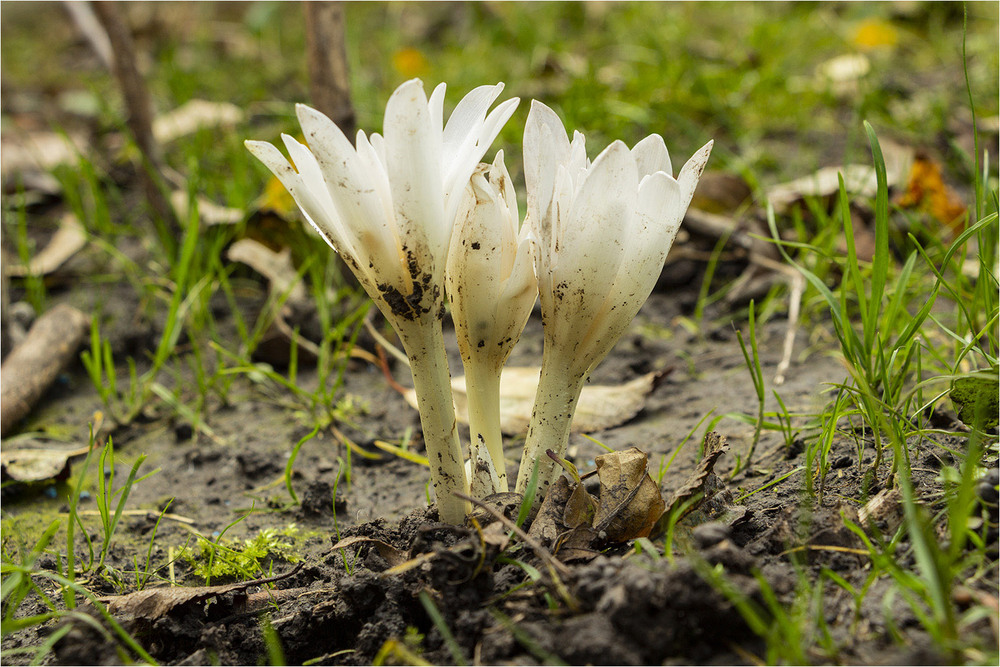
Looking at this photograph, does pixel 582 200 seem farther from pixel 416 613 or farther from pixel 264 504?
pixel 264 504

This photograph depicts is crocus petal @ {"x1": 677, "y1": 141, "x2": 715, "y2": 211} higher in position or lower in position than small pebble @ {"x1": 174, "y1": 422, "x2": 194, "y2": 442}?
higher

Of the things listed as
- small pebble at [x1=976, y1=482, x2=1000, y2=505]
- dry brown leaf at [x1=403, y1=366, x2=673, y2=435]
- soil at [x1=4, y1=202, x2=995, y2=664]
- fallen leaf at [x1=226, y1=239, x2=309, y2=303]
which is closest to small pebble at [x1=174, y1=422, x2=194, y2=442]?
soil at [x1=4, y1=202, x2=995, y2=664]

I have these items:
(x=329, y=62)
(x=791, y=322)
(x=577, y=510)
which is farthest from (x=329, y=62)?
(x=577, y=510)

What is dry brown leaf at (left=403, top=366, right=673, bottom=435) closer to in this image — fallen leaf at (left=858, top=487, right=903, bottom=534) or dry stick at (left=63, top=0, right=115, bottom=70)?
fallen leaf at (left=858, top=487, right=903, bottom=534)

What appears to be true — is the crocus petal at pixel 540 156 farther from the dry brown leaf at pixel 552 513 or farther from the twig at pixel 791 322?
the twig at pixel 791 322

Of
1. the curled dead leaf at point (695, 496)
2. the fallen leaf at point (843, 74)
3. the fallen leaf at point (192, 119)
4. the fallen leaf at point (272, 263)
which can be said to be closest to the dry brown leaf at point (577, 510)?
the curled dead leaf at point (695, 496)

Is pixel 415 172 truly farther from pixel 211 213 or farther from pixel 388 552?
pixel 211 213

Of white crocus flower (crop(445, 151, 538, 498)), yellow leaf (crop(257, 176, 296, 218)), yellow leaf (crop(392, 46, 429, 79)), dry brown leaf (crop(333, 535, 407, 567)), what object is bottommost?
dry brown leaf (crop(333, 535, 407, 567))
